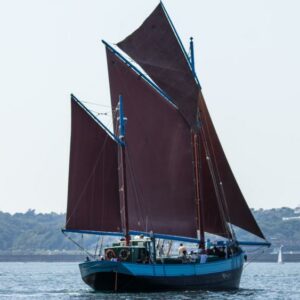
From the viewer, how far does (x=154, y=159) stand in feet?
251

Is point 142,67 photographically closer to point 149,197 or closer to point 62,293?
point 149,197

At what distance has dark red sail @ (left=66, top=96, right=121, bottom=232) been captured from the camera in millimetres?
75000

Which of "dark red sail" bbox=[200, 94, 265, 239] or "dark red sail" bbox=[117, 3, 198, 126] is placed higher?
"dark red sail" bbox=[117, 3, 198, 126]

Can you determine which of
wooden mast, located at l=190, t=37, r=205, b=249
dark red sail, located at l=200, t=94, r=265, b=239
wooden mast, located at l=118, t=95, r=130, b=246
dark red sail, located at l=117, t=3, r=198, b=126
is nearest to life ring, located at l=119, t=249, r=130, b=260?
wooden mast, located at l=118, t=95, r=130, b=246

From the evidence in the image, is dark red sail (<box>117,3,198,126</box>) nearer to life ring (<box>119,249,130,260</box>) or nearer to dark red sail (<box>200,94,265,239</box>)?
dark red sail (<box>200,94,265,239</box>)

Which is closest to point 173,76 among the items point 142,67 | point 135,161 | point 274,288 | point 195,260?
point 142,67

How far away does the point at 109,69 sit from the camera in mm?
78562

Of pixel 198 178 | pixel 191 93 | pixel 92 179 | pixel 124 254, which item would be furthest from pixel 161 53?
pixel 124 254

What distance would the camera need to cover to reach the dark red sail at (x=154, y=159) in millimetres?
76062

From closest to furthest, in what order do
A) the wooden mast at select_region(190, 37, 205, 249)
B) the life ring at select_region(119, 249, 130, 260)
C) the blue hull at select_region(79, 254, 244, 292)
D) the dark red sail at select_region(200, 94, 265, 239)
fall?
the blue hull at select_region(79, 254, 244, 292) → the life ring at select_region(119, 249, 130, 260) → the wooden mast at select_region(190, 37, 205, 249) → the dark red sail at select_region(200, 94, 265, 239)

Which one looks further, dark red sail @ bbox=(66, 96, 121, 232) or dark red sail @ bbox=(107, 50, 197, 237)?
dark red sail @ bbox=(107, 50, 197, 237)

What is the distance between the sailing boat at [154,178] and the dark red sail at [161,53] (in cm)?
7

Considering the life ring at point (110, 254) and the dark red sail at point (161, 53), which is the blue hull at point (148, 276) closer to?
the life ring at point (110, 254)

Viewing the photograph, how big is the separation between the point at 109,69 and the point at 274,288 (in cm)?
2261
